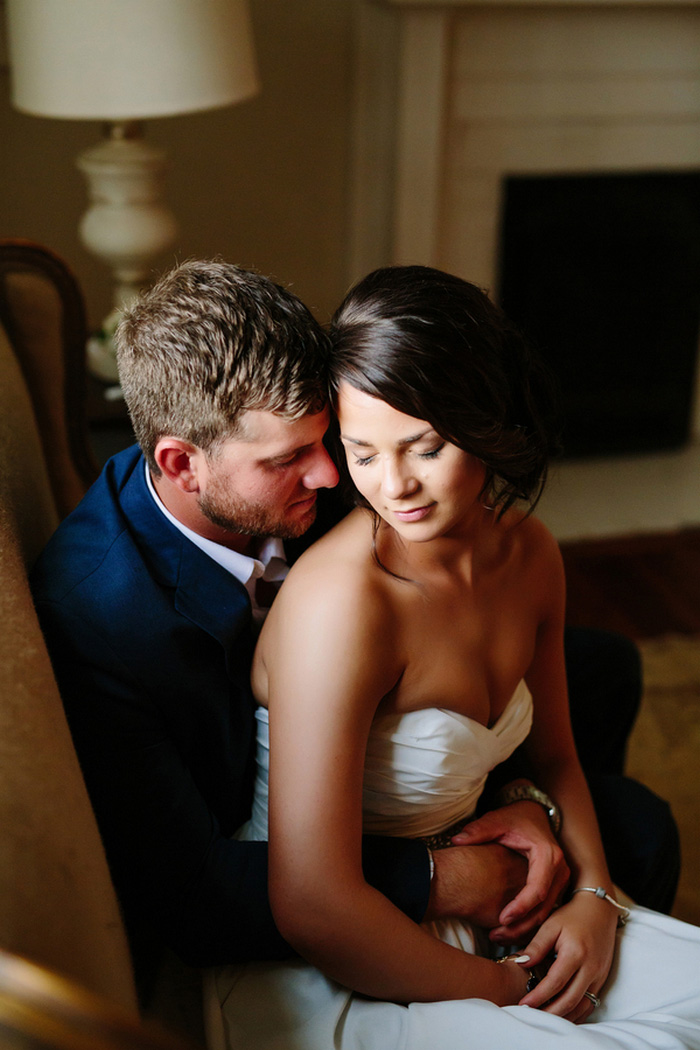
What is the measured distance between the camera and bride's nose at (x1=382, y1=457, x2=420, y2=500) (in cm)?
90

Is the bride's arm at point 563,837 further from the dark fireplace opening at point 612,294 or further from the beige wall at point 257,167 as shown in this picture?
the dark fireplace opening at point 612,294

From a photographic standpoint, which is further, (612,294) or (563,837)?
(612,294)

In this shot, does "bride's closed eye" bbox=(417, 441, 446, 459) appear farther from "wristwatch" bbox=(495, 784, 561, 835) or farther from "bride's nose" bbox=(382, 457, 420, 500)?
"wristwatch" bbox=(495, 784, 561, 835)

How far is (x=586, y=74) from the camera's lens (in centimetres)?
292

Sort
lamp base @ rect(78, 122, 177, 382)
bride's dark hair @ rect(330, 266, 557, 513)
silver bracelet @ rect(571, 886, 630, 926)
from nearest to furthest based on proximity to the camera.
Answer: bride's dark hair @ rect(330, 266, 557, 513) < silver bracelet @ rect(571, 886, 630, 926) < lamp base @ rect(78, 122, 177, 382)

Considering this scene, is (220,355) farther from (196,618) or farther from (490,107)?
(490,107)

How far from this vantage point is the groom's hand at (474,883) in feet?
3.29

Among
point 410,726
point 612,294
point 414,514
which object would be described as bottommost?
point 612,294

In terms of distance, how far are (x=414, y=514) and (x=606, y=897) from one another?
54 cm

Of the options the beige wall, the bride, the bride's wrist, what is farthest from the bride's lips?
the beige wall

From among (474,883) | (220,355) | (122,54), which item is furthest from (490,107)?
(474,883)

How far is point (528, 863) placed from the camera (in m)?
1.09

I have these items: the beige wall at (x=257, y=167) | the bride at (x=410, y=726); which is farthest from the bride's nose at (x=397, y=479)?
the beige wall at (x=257, y=167)

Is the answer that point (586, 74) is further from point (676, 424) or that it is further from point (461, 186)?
point (676, 424)
